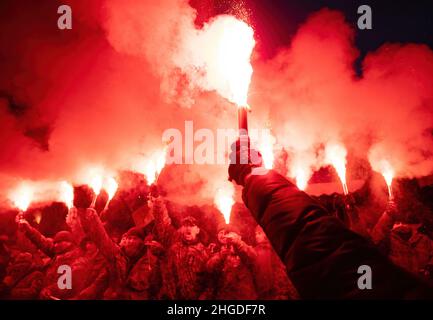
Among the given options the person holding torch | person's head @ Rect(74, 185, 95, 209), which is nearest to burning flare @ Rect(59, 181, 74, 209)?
person's head @ Rect(74, 185, 95, 209)

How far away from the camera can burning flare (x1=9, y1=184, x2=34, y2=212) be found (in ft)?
32.3

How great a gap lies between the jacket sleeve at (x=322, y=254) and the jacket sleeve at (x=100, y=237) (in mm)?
6660

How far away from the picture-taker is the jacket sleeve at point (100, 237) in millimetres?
7402

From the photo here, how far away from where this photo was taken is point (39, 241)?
8516mm

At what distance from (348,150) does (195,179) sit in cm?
475

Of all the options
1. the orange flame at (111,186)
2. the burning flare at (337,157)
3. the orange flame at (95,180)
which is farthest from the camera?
the orange flame at (95,180)

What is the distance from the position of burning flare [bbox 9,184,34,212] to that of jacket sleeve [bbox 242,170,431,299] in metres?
10.6

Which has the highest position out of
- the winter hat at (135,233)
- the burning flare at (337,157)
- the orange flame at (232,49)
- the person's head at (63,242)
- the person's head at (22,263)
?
the orange flame at (232,49)

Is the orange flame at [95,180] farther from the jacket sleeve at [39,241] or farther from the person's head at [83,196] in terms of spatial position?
the jacket sleeve at [39,241]

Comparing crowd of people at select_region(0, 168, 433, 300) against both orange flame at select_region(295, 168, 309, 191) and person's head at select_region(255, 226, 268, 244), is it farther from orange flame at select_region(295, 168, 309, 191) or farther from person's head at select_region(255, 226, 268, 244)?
orange flame at select_region(295, 168, 309, 191)

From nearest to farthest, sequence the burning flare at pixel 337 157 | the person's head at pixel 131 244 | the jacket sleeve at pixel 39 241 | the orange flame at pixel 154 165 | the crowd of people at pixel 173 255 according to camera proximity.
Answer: the crowd of people at pixel 173 255 < the person's head at pixel 131 244 < the jacket sleeve at pixel 39 241 < the burning flare at pixel 337 157 < the orange flame at pixel 154 165

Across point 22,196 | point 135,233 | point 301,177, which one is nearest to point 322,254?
point 135,233

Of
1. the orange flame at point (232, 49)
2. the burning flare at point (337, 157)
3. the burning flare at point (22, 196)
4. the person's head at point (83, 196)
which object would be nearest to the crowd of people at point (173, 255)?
the person's head at point (83, 196)

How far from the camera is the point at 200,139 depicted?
924cm
